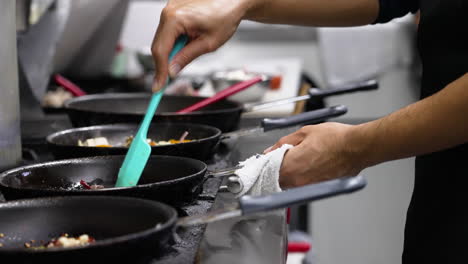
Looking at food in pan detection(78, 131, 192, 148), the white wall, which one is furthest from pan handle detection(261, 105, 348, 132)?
the white wall

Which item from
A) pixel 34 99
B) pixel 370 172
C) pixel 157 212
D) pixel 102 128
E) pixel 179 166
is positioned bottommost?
pixel 370 172

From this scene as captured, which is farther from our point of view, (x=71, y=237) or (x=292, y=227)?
(x=292, y=227)

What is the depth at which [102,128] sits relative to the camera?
5.54 ft

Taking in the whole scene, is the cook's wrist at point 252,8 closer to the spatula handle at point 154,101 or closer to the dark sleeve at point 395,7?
the spatula handle at point 154,101

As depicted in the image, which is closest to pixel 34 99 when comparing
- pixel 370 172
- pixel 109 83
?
pixel 109 83

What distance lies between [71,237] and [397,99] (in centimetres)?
331

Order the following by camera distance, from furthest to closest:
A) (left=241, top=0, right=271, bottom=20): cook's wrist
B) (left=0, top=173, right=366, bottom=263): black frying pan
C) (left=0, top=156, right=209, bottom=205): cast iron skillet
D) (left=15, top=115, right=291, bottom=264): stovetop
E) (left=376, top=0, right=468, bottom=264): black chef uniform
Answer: (left=241, top=0, right=271, bottom=20): cook's wrist
(left=376, top=0, right=468, bottom=264): black chef uniform
(left=0, top=156, right=209, bottom=205): cast iron skillet
(left=15, top=115, right=291, bottom=264): stovetop
(left=0, top=173, right=366, bottom=263): black frying pan

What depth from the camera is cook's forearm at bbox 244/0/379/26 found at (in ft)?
5.47

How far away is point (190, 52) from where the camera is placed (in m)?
1.45

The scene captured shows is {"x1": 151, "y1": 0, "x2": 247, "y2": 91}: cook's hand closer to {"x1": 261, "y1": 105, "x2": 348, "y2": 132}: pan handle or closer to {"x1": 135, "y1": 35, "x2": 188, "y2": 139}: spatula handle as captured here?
{"x1": 135, "y1": 35, "x2": 188, "y2": 139}: spatula handle

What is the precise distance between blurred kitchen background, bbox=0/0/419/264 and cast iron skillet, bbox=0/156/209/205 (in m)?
0.29

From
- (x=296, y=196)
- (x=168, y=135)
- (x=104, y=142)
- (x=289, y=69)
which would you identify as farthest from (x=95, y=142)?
(x=289, y=69)

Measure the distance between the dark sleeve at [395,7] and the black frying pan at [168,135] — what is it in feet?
0.83

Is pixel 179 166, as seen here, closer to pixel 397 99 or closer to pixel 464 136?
pixel 464 136
